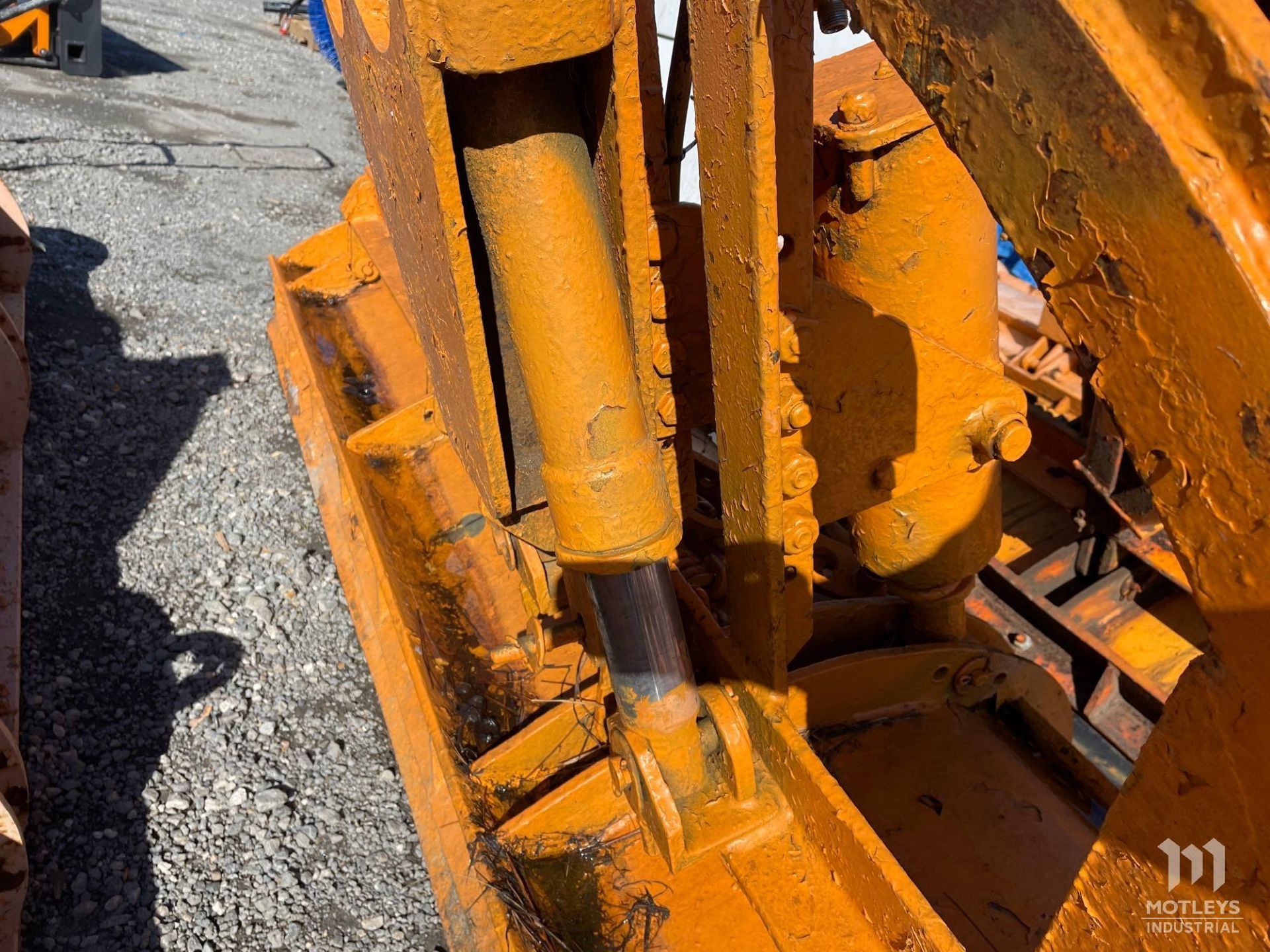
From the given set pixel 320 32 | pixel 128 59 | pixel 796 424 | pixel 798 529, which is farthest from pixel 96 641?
pixel 320 32

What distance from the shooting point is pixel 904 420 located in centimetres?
198

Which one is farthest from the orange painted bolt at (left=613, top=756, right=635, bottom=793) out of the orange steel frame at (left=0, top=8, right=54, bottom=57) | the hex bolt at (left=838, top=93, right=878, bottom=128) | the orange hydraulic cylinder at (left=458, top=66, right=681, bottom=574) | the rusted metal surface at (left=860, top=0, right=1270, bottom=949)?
the orange steel frame at (left=0, top=8, right=54, bottom=57)

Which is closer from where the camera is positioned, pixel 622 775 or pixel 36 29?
pixel 622 775

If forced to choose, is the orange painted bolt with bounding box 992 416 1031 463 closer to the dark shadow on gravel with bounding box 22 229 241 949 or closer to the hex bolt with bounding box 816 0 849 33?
the hex bolt with bounding box 816 0 849 33

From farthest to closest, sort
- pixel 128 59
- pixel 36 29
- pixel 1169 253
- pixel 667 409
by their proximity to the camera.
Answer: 1. pixel 128 59
2. pixel 36 29
3. pixel 667 409
4. pixel 1169 253

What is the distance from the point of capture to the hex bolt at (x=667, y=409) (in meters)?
1.86

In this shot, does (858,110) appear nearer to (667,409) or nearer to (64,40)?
(667,409)

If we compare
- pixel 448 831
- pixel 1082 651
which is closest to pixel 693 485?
pixel 448 831

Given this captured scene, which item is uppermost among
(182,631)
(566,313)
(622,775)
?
(566,313)

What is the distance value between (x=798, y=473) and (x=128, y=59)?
479 inches

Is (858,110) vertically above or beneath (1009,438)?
above

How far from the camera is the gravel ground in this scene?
282cm

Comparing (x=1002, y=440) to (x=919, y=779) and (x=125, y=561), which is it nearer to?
(x=919, y=779)

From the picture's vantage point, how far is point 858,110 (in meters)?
1.96
